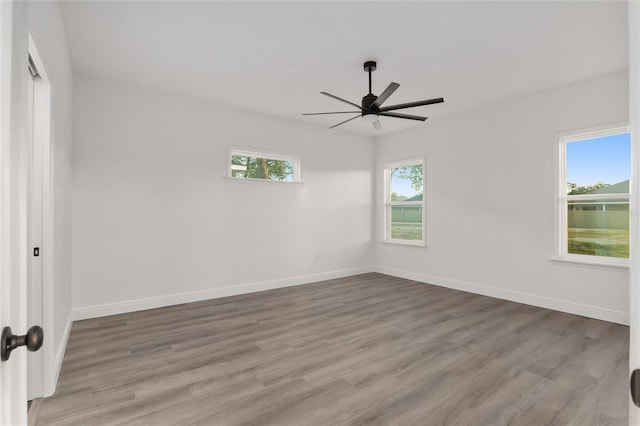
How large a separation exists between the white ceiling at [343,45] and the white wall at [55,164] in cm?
40

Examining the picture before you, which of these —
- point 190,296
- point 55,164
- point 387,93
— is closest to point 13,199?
point 55,164

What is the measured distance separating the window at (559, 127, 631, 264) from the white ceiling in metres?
0.85

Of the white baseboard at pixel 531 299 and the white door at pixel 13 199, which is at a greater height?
the white door at pixel 13 199

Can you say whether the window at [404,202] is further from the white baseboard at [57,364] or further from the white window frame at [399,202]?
the white baseboard at [57,364]

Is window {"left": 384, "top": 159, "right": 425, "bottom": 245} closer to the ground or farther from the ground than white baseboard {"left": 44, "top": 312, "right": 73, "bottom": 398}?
farther from the ground

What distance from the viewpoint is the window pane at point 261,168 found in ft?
16.2

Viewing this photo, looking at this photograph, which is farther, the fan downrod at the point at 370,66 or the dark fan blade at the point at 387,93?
the fan downrod at the point at 370,66

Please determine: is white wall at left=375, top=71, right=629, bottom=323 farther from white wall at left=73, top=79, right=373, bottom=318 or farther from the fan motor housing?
the fan motor housing

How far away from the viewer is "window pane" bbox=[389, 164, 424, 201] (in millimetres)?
5973

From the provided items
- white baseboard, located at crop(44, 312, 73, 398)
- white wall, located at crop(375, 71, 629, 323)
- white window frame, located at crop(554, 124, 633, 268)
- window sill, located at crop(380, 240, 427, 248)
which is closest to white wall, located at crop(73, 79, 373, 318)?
white baseboard, located at crop(44, 312, 73, 398)

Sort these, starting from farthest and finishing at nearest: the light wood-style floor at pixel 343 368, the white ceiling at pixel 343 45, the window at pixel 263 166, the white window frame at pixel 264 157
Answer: the window at pixel 263 166 → the white window frame at pixel 264 157 → the white ceiling at pixel 343 45 → the light wood-style floor at pixel 343 368

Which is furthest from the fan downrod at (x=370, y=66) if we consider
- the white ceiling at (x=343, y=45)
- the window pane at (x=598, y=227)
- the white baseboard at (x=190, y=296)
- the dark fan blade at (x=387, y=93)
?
the white baseboard at (x=190, y=296)

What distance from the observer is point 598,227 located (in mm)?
3902

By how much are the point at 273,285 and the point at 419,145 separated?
363 centimetres
